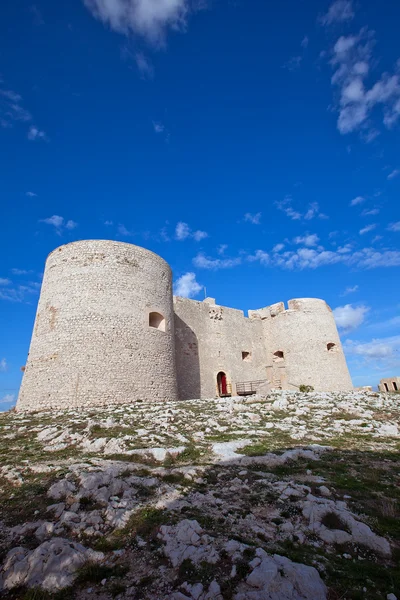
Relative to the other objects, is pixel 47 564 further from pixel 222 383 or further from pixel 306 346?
pixel 306 346

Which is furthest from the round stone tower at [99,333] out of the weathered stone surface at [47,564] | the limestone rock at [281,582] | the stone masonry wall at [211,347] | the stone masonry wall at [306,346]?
the stone masonry wall at [306,346]

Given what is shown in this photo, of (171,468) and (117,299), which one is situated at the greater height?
(117,299)

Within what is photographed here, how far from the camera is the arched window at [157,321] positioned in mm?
13180

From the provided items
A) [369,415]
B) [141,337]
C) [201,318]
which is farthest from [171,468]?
[201,318]

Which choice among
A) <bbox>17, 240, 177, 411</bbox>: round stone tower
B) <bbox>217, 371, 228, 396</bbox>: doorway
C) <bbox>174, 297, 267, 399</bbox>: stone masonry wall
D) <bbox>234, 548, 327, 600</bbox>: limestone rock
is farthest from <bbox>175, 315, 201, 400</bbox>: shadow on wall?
<bbox>234, 548, 327, 600</bbox>: limestone rock

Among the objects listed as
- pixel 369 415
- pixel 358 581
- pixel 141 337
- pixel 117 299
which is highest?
pixel 117 299

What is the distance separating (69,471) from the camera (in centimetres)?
428

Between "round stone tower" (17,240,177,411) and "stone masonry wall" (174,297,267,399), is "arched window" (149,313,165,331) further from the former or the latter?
"stone masonry wall" (174,297,267,399)

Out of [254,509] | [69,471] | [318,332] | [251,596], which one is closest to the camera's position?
[251,596]

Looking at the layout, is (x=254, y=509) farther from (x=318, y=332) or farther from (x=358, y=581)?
(x=318, y=332)

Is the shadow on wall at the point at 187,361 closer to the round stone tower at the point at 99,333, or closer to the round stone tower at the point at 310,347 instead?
the round stone tower at the point at 99,333

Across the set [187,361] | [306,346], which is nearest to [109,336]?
[187,361]

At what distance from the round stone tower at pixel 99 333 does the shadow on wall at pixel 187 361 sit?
10.1ft

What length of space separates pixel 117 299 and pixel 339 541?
10.3 metres
